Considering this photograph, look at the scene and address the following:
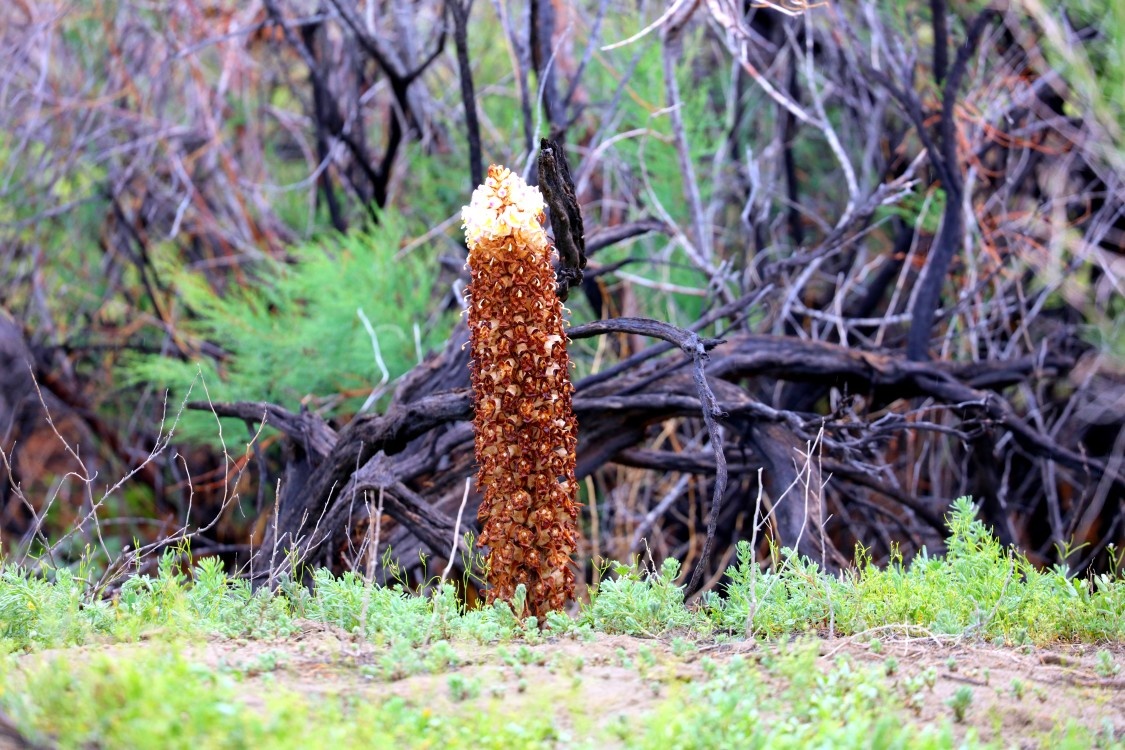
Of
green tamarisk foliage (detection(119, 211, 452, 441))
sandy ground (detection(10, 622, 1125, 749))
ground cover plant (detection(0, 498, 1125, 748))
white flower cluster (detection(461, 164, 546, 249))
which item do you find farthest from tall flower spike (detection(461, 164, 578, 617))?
green tamarisk foliage (detection(119, 211, 452, 441))

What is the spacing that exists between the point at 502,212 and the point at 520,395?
441mm

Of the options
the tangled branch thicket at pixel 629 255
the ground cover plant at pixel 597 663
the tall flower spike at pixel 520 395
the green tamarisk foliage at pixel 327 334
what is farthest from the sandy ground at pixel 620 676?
the green tamarisk foliage at pixel 327 334

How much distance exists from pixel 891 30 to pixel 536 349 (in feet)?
13.4

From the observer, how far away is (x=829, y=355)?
429cm

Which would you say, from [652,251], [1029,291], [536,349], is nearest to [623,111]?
[652,251]

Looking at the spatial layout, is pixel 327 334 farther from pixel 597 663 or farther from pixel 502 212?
pixel 597 663

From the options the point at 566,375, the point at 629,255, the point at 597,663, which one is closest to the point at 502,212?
the point at 566,375

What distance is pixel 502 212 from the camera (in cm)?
252

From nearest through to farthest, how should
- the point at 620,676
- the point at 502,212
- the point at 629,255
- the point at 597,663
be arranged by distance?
the point at 620,676 < the point at 597,663 < the point at 502,212 < the point at 629,255

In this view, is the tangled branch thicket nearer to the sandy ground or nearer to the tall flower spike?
the tall flower spike

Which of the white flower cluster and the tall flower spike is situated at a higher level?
the white flower cluster

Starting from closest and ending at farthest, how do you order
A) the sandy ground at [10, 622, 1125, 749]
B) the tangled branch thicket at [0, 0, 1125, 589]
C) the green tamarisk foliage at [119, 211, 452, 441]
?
the sandy ground at [10, 622, 1125, 749], the tangled branch thicket at [0, 0, 1125, 589], the green tamarisk foliage at [119, 211, 452, 441]

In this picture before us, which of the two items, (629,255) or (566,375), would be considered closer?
(566,375)

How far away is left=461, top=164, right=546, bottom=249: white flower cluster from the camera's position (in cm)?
252
